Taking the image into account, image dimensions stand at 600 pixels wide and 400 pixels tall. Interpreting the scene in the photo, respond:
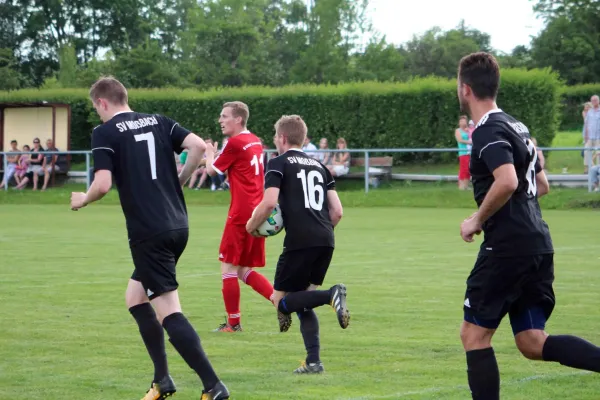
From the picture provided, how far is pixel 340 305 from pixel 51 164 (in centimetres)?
2725

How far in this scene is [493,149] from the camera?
557cm

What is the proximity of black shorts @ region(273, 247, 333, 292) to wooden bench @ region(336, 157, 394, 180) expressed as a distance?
71.3 feet

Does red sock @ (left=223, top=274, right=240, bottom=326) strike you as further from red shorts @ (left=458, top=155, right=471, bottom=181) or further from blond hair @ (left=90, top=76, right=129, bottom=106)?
red shorts @ (left=458, top=155, right=471, bottom=181)

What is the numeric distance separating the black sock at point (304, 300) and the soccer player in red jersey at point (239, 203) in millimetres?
1850

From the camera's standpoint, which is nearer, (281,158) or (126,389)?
(126,389)

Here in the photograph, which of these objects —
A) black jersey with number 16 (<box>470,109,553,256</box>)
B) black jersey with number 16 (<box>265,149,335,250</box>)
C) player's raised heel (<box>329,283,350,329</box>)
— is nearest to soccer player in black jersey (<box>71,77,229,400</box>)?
black jersey with number 16 (<box>265,149,335,250</box>)

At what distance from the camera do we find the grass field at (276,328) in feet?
23.3

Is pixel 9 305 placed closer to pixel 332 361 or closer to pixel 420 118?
pixel 332 361

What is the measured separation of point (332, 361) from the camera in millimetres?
8062

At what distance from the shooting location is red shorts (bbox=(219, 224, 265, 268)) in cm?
985

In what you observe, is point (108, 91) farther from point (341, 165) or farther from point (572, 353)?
point (341, 165)

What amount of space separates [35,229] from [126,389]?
1500 cm

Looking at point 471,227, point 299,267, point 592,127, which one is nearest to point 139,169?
point 299,267

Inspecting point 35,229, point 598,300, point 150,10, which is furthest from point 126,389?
point 150,10
